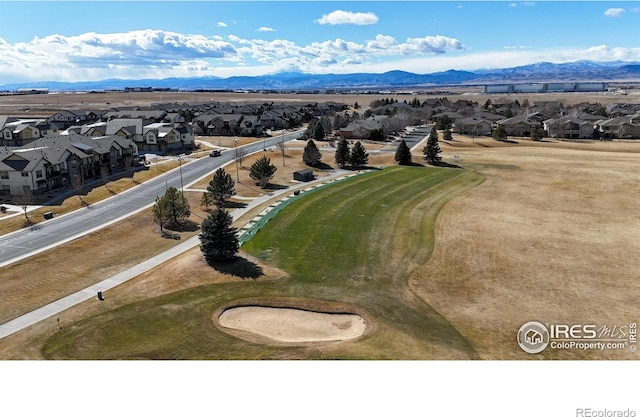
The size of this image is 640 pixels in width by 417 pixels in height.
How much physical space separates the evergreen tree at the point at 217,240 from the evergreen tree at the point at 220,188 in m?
22.1

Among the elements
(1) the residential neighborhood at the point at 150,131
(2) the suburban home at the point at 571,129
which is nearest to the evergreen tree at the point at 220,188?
(1) the residential neighborhood at the point at 150,131

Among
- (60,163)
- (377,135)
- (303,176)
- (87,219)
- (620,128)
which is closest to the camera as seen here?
(87,219)

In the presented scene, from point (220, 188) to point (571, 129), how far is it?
357ft

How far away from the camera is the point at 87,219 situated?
2260 inches

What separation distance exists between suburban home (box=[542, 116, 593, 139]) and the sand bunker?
11942cm

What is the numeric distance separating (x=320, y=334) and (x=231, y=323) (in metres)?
6.38

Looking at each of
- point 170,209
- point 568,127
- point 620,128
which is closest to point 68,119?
point 170,209

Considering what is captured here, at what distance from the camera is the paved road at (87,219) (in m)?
47.8

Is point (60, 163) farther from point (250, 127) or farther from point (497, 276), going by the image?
point (250, 127)

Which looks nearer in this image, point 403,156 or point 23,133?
point 403,156

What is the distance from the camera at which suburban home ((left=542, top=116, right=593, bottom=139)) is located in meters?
127

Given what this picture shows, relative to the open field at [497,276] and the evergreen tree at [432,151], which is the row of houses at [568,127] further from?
the open field at [497,276]

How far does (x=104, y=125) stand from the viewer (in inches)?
4321

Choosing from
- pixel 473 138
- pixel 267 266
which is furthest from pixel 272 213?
pixel 473 138
